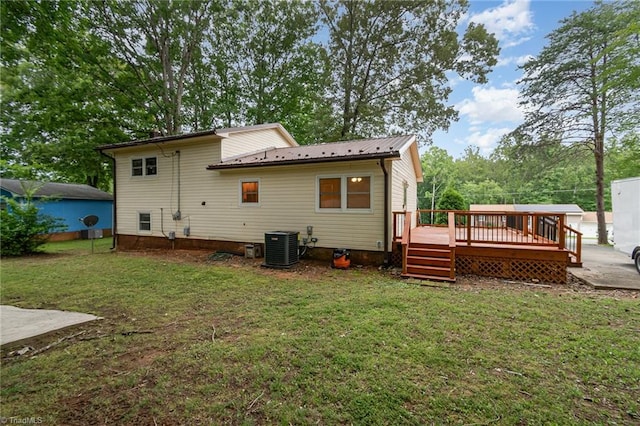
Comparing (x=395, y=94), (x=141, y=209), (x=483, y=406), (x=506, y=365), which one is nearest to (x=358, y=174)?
(x=506, y=365)

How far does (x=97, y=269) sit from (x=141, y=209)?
14.2 feet

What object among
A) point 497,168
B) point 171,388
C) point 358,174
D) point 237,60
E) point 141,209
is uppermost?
point 237,60

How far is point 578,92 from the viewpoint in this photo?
14289mm

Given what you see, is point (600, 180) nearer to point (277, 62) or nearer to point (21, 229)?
point (277, 62)

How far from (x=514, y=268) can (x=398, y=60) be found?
1456 centimetres

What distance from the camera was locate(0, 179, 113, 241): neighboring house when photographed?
14.5 m

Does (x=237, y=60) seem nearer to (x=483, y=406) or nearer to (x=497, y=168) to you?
(x=483, y=406)

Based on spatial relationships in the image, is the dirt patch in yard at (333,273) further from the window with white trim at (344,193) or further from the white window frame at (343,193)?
the window with white trim at (344,193)

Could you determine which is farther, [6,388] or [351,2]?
[351,2]

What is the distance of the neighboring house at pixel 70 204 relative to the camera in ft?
47.6

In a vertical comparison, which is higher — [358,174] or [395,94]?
[395,94]

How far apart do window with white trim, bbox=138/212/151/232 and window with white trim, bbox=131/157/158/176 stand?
1.68 meters

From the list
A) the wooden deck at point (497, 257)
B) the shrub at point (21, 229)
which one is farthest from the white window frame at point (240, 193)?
the shrub at point (21, 229)

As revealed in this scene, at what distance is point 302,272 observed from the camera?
23.9 ft
